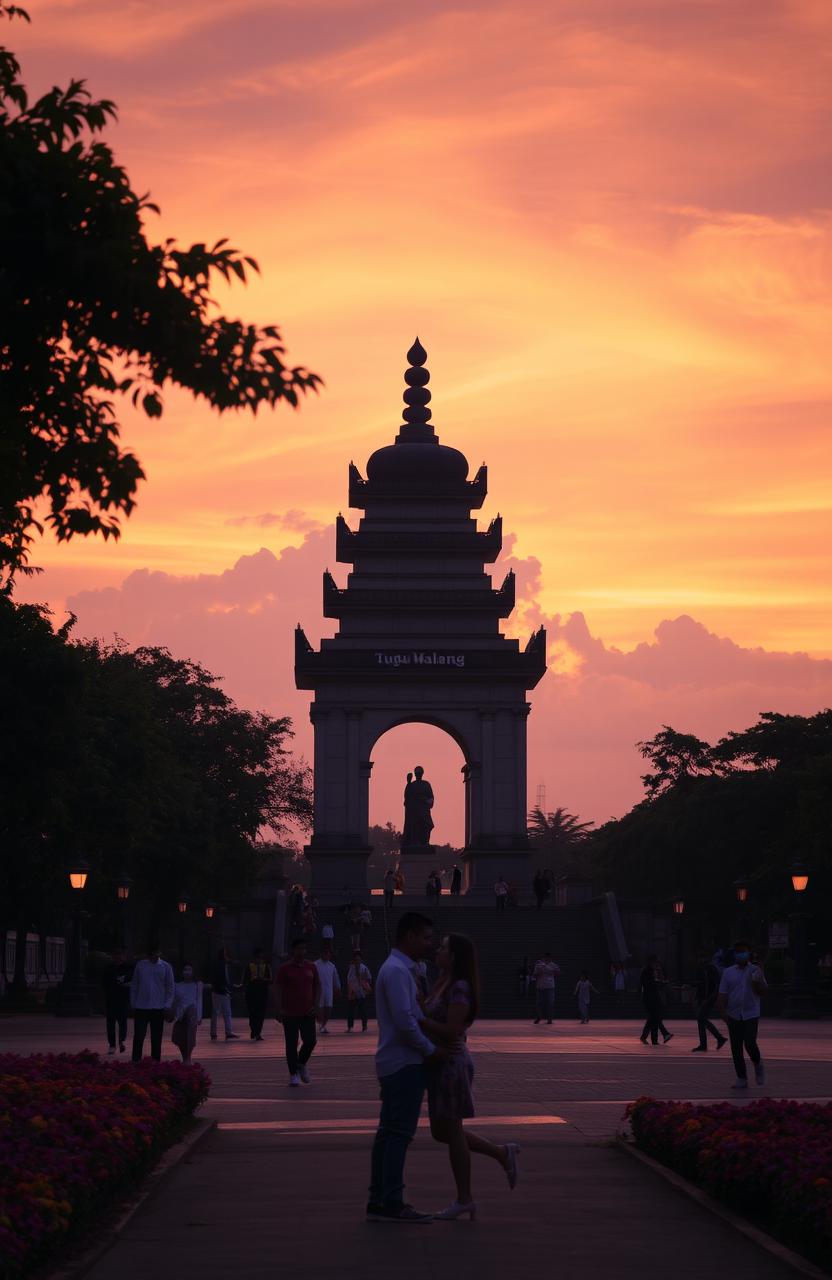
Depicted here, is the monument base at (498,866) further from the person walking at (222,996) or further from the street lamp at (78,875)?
the person walking at (222,996)

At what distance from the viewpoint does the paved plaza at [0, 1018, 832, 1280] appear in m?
12.8

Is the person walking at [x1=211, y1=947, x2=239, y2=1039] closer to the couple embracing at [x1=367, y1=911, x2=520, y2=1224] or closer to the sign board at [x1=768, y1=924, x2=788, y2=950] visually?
the sign board at [x1=768, y1=924, x2=788, y2=950]

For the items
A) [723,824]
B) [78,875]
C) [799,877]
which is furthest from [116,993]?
[723,824]

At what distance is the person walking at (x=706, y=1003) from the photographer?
1545 inches

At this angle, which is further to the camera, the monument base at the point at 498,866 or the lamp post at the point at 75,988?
the monument base at the point at 498,866

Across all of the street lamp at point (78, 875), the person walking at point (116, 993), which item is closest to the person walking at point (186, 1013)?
the person walking at point (116, 993)

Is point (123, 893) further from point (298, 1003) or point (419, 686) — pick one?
point (298, 1003)

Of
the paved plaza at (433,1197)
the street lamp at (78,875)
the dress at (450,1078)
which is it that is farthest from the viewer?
the street lamp at (78,875)

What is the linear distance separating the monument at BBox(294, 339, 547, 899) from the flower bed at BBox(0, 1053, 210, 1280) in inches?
2462

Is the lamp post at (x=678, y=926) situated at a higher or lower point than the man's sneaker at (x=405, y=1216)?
higher

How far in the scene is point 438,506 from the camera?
9256cm

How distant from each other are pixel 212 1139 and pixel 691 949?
8556 centimetres

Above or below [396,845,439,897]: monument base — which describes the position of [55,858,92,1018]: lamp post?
below

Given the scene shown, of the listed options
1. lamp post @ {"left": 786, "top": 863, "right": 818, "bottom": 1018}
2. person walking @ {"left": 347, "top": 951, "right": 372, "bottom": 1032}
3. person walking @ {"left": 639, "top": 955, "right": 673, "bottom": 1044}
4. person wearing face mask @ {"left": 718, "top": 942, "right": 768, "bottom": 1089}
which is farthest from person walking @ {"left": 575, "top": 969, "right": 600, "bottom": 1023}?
person wearing face mask @ {"left": 718, "top": 942, "right": 768, "bottom": 1089}
